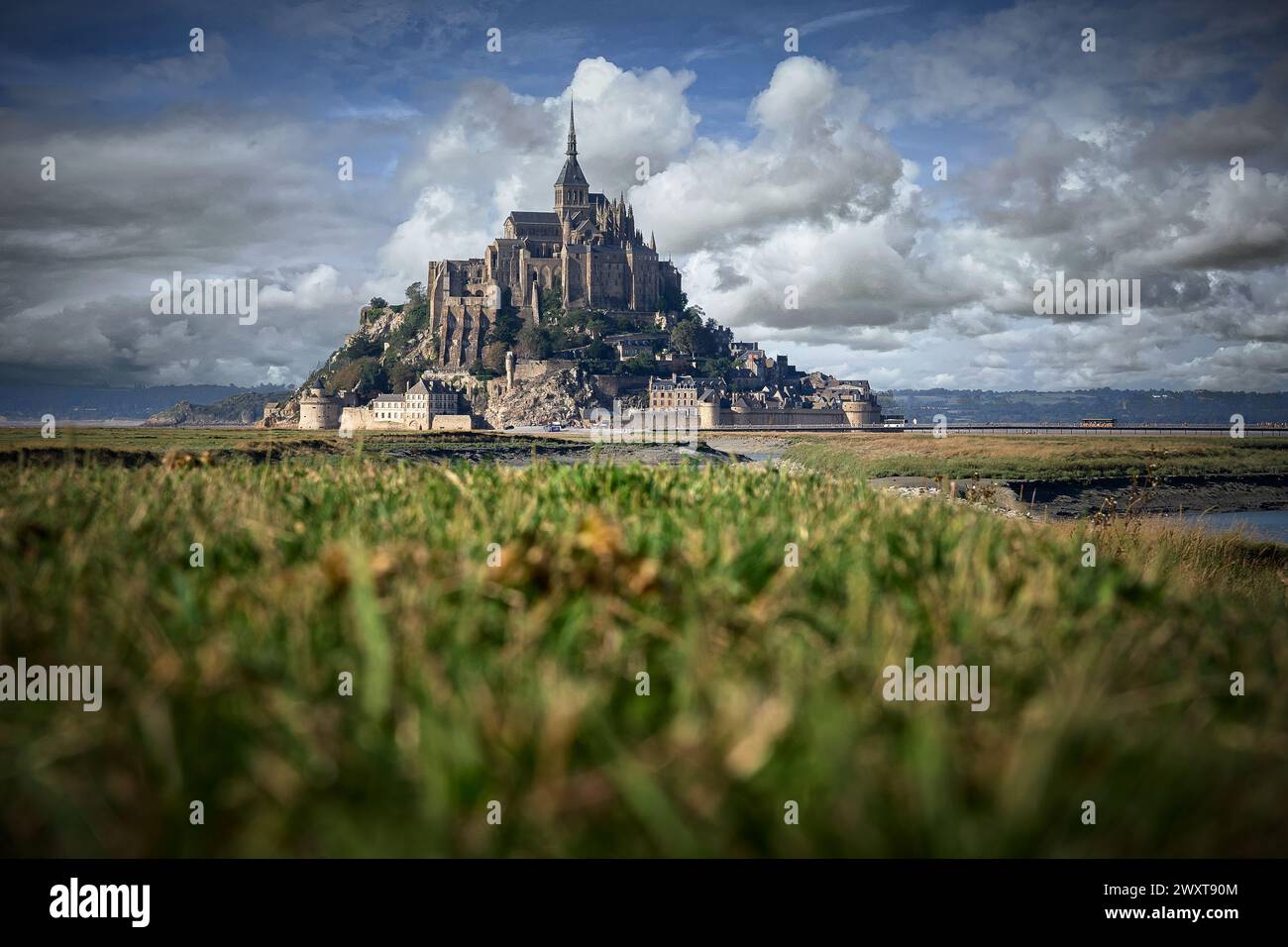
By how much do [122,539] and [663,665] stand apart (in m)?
2.36

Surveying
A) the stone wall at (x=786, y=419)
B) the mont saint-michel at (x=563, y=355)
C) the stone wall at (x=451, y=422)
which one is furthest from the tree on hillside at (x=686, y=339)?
the stone wall at (x=451, y=422)

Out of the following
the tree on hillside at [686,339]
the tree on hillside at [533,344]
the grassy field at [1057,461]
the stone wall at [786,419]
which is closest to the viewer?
the grassy field at [1057,461]

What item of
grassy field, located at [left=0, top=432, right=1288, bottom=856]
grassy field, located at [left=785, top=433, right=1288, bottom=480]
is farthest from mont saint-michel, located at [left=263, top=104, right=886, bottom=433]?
grassy field, located at [left=0, top=432, right=1288, bottom=856]

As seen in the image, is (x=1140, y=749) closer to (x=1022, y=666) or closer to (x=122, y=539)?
(x=1022, y=666)

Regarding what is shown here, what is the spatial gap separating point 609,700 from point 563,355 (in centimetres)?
14022

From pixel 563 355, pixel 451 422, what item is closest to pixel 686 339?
pixel 563 355

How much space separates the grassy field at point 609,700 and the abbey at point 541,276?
143m

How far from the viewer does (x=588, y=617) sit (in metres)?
2.73

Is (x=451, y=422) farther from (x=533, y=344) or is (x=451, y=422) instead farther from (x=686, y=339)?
(x=686, y=339)

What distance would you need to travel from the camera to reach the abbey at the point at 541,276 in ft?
479

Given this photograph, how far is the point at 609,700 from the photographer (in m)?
2.17

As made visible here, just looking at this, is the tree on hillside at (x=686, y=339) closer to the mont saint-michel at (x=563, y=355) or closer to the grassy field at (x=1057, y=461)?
the mont saint-michel at (x=563, y=355)

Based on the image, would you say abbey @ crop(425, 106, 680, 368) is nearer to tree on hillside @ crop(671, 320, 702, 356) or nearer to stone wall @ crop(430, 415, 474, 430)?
tree on hillside @ crop(671, 320, 702, 356)
